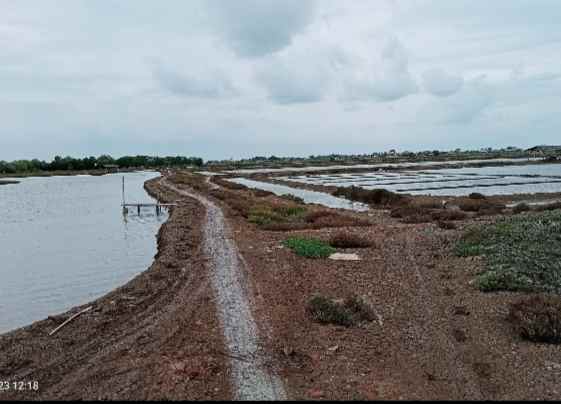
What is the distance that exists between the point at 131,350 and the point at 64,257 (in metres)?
14.6

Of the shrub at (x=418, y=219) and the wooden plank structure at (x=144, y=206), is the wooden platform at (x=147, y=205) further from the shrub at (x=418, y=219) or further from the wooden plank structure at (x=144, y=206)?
the shrub at (x=418, y=219)

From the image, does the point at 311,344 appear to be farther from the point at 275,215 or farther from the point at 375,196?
the point at 375,196

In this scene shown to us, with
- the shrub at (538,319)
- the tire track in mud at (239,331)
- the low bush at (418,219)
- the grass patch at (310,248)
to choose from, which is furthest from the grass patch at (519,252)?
the low bush at (418,219)

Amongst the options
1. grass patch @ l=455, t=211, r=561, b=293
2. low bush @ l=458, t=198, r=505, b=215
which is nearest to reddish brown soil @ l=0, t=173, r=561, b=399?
grass patch @ l=455, t=211, r=561, b=293

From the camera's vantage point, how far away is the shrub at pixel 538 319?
8.03 m

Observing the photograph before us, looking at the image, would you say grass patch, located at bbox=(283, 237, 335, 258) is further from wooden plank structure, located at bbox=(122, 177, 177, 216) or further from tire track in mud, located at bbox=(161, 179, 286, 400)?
wooden plank structure, located at bbox=(122, 177, 177, 216)

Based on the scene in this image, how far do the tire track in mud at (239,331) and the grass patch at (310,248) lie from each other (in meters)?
1.86

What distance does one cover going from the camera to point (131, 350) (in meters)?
8.32

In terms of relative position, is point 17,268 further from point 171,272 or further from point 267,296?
point 267,296

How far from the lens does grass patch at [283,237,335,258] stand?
16031mm

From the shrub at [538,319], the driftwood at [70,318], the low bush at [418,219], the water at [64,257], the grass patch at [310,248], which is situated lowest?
the water at [64,257]

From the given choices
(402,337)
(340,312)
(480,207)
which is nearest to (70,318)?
(340,312)

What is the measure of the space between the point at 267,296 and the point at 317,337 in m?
2.88

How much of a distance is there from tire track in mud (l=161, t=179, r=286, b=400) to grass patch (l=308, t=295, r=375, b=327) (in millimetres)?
1163
